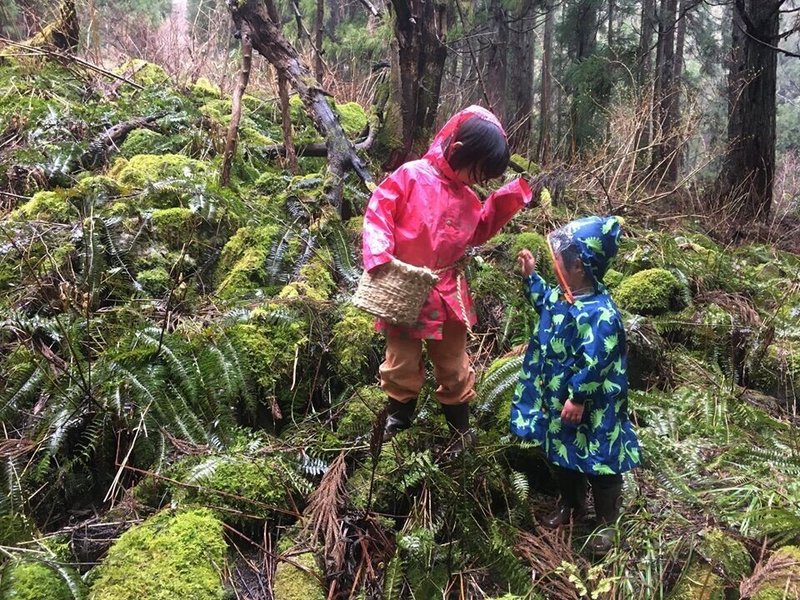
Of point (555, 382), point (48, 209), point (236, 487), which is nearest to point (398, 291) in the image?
point (555, 382)

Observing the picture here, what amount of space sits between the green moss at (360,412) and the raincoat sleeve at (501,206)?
3.05 ft

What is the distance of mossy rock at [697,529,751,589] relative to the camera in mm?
1938

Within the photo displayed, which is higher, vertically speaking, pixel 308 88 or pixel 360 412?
pixel 308 88

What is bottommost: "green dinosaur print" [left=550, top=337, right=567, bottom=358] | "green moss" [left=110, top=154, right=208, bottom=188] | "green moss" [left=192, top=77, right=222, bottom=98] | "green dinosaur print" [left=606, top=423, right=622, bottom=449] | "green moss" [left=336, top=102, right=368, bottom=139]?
"green dinosaur print" [left=606, top=423, right=622, bottom=449]

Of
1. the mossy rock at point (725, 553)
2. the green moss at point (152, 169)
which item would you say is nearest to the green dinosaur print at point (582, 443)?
the mossy rock at point (725, 553)

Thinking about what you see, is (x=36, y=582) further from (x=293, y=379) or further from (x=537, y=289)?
(x=537, y=289)

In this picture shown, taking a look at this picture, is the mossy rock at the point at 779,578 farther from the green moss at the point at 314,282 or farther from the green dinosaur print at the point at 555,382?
the green moss at the point at 314,282

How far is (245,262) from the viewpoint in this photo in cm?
356

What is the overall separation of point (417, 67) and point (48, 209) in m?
3.21

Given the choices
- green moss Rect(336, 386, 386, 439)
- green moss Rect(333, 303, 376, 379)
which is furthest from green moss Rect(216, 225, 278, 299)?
green moss Rect(336, 386, 386, 439)

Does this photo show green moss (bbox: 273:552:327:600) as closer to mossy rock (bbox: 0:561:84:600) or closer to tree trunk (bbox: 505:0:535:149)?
mossy rock (bbox: 0:561:84:600)

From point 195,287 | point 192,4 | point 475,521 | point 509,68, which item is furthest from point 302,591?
point 192,4

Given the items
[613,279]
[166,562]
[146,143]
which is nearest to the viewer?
[166,562]

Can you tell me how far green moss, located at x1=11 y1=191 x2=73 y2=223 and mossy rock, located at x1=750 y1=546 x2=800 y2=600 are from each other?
4.05m
